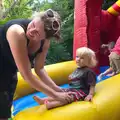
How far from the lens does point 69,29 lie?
16.4 ft

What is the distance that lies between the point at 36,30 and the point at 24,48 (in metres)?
0.13

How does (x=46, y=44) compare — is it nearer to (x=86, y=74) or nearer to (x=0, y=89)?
(x=0, y=89)

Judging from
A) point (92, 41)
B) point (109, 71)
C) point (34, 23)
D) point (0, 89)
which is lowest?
point (109, 71)

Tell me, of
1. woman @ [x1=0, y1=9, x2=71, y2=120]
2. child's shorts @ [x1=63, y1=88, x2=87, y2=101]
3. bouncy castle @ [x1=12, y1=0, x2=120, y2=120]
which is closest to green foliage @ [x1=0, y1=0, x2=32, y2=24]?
A: bouncy castle @ [x1=12, y1=0, x2=120, y2=120]

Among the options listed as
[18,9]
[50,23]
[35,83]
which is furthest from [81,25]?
[18,9]

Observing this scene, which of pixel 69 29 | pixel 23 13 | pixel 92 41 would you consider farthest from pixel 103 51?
pixel 23 13

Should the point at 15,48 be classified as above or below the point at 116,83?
above

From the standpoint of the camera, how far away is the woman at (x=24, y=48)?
1.42 meters

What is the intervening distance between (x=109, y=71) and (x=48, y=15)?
6.62 ft

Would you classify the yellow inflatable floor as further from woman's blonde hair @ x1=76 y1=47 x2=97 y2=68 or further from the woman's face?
the woman's face

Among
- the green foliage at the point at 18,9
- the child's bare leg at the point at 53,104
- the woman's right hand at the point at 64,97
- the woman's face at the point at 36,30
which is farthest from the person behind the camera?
the green foliage at the point at 18,9

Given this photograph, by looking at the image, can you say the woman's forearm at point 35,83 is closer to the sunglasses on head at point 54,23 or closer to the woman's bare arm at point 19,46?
the woman's bare arm at point 19,46

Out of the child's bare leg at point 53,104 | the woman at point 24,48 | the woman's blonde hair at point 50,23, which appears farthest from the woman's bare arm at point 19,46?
the child's bare leg at point 53,104

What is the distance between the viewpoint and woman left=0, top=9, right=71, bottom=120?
4.67 ft
